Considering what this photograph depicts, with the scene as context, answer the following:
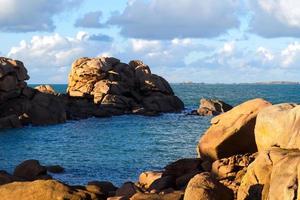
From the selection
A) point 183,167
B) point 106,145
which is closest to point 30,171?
point 183,167

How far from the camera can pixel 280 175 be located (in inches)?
643

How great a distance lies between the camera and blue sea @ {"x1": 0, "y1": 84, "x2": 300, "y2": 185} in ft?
138

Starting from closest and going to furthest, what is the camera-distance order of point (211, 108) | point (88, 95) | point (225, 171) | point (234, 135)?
point (225, 171)
point (234, 135)
point (88, 95)
point (211, 108)

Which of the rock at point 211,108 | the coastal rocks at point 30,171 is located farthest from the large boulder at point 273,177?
the rock at point 211,108

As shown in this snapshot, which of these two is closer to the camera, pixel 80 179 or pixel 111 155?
pixel 80 179

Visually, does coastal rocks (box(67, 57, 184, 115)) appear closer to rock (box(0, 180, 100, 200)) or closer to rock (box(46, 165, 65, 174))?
rock (box(46, 165, 65, 174))

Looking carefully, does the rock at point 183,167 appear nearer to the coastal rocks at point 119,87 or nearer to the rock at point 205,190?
the rock at point 205,190

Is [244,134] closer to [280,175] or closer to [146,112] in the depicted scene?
[280,175]

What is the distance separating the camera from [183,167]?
29.8 metres

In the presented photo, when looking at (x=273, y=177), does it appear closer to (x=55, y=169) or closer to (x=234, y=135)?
(x=234, y=135)

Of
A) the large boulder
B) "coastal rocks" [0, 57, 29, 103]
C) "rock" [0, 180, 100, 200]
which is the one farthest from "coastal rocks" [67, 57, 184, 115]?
the large boulder

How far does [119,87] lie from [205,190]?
7708 cm

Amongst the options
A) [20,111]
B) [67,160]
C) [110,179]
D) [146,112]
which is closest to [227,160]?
[110,179]

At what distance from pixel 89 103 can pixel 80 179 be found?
57.1 meters
